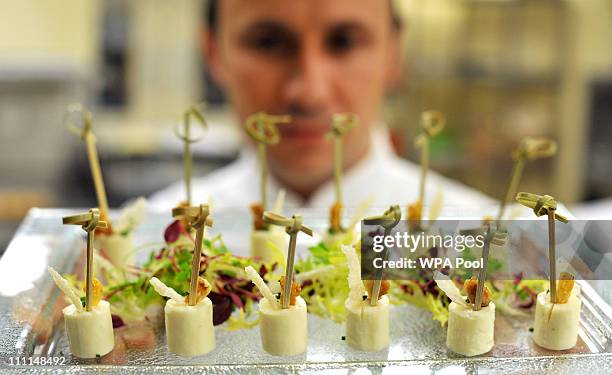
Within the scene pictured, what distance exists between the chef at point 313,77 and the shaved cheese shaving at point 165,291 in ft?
2.58

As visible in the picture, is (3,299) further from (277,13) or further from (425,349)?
(277,13)

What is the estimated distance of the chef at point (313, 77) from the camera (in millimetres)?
1964

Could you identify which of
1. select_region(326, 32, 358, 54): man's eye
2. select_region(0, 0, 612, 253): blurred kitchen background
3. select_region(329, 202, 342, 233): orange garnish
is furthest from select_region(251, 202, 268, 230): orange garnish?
select_region(0, 0, 612, 253): blurred kitchen background

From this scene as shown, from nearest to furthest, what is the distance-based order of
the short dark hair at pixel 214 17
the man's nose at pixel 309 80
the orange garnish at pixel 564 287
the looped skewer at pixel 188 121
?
1. the orange garnish at pixel 564 287
2. the looped skewer at pixel 188 121
3. the man's nose at pixel 309 80
4. the short dark hair at pixel 214 17

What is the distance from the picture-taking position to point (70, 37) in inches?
162

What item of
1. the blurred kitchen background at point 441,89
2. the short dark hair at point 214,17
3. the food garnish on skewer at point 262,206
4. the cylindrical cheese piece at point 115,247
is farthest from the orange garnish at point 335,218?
the blurred kitchen background at point 441,89

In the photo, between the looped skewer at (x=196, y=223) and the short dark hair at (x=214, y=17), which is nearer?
the looped skewer at (x=196, y=223)

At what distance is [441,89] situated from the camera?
415 cm

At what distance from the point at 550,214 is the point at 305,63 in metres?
1.07

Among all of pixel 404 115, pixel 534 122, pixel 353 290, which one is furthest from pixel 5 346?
pixel 534 122

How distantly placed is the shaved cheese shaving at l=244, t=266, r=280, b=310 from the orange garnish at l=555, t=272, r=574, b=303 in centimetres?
38

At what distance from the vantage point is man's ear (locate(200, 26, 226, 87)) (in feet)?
7.40

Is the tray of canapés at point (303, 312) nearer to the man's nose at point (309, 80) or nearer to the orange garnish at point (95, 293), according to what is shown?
the orange garnish at point (95, 293)

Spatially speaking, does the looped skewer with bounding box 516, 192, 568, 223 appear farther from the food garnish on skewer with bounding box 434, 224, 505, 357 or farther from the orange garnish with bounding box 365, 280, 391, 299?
the orange garnish with bounding box 365, 280, 391, 299
